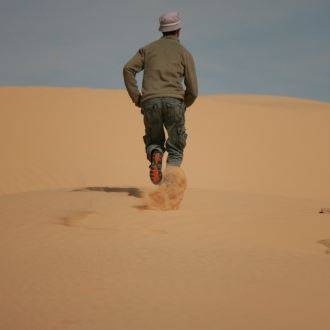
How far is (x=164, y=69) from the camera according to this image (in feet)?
17.9

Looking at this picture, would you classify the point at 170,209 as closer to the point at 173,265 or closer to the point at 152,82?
the point at 152,82

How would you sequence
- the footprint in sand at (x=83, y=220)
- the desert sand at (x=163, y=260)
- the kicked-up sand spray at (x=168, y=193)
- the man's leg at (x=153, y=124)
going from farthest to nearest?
the man's leg at (x=153, y=124) < the kicked-up sand spray at (x=168, y=193) < the footprint in sand at (x=83, y=220) < the desert sand at (x=163, y=260)

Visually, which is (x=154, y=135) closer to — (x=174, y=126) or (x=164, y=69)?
(x=174, y=126)

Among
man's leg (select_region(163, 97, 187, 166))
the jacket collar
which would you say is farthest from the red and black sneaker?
the jacket collar

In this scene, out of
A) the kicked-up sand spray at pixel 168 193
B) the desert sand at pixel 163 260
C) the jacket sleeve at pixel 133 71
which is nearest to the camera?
the desert sand at pixel 163 260

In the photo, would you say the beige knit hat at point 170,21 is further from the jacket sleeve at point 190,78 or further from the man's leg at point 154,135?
the man's leg at point 154,135

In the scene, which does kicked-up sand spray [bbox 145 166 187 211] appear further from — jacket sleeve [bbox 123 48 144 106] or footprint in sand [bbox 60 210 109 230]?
jacket sleeve [bbox 123 48 144 106]

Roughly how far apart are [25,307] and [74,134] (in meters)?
14.6

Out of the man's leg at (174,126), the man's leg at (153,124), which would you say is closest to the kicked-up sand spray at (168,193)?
the man's leg at (174,126)

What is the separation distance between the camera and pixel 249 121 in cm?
2023

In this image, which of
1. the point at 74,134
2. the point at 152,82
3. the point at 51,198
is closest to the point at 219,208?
the point at 152,82

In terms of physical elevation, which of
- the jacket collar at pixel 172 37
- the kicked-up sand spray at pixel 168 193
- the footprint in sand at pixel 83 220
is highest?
the jacket collar at pixel 172 37

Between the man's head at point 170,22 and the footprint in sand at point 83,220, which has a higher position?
the man's head at point 170,22

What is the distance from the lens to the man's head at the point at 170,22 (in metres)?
5.51
